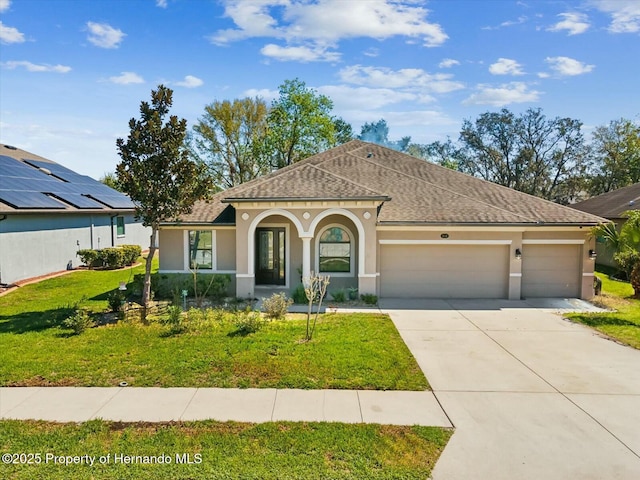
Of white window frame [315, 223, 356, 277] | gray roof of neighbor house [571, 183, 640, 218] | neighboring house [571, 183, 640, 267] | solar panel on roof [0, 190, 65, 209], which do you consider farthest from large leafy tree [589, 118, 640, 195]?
solar panel on roof [0, 190, 65, 209]

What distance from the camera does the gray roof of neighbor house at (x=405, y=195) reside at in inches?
550

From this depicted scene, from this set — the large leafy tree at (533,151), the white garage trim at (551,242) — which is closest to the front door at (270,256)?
the white garage trim at (551,242)

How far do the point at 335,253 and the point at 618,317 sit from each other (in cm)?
908

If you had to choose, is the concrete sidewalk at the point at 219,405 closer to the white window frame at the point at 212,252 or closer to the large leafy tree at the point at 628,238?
the white window frame at the point at 212,252

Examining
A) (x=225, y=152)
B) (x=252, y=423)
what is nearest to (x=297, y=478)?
(x=252, y=423)

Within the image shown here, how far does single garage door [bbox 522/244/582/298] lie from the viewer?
14.8m

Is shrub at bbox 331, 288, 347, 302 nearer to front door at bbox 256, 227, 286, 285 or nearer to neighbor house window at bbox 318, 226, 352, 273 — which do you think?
neighbor house window at bbox 318, 226, 352, 273

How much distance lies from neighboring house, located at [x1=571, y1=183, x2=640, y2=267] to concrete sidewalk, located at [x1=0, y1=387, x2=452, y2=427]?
728 inches

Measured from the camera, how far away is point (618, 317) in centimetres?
1206

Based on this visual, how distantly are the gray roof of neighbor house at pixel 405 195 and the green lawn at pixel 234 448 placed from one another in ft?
27.9

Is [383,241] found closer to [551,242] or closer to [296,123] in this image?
[551,242]

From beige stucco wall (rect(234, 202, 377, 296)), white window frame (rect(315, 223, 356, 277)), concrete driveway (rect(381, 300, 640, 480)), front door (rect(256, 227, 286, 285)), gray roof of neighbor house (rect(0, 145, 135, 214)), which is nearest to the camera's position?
concrete driveway (rect(381, 300, 640, 480))

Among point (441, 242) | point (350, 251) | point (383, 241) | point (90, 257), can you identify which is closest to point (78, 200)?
point (90, 257)

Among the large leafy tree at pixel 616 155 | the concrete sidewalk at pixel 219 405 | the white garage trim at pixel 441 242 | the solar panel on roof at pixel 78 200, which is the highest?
the large leafy tree at pixel 616 155
